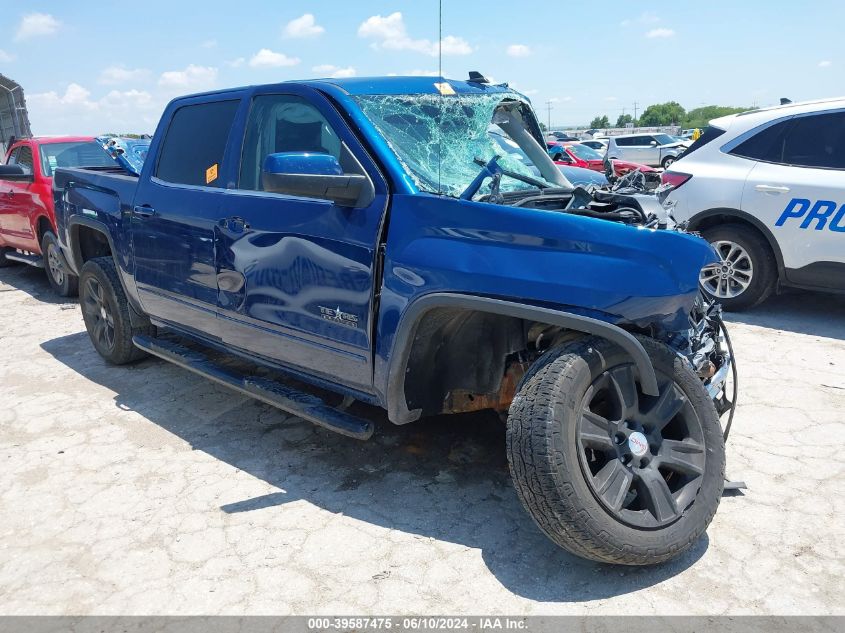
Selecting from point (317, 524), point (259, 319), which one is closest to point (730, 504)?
point (317, 524)

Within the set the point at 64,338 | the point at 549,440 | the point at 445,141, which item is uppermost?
the point at 445,141

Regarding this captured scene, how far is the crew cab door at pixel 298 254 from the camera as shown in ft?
10.1

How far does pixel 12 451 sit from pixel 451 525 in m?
2.70

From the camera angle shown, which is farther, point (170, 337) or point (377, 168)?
point (170, 337)

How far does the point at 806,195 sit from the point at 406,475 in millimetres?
4306

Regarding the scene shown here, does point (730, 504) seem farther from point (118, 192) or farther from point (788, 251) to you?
point (118, 192)

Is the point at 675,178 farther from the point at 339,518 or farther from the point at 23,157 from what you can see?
the point at 23,157

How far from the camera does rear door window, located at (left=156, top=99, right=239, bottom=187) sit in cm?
395

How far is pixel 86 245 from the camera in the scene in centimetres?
561

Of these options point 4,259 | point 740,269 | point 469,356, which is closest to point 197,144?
point 469,356

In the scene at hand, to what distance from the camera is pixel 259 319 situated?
11.8ft

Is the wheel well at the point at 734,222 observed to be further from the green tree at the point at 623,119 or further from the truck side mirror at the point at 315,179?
the green tree at the point at 623,119

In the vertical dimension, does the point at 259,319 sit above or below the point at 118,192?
below

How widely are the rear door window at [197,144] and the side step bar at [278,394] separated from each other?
42.6 inches
